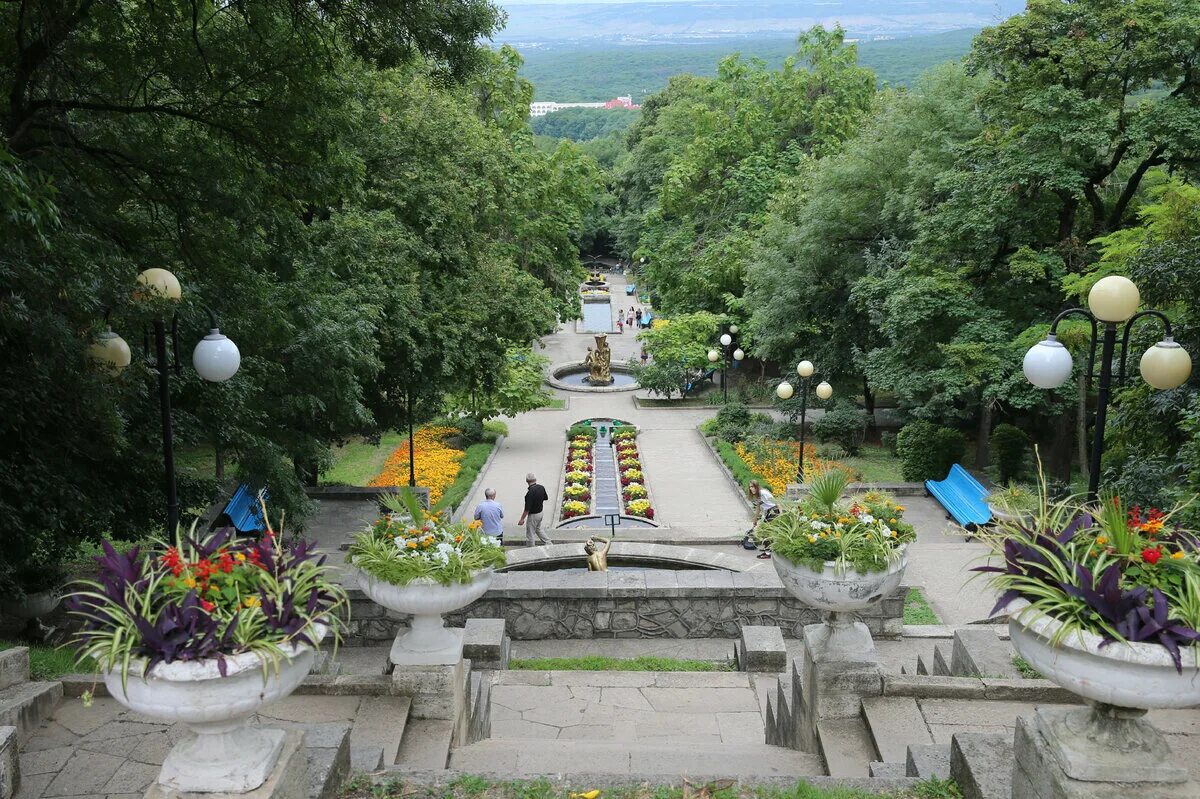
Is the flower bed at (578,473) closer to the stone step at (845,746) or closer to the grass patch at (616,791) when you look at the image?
the stone step at (845,746)

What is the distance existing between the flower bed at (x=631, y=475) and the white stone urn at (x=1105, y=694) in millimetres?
14268

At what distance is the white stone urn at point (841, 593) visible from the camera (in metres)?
6.73

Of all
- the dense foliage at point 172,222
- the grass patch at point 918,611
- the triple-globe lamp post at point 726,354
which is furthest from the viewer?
the triple-globe lamp post at point 726,354

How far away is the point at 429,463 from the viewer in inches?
899

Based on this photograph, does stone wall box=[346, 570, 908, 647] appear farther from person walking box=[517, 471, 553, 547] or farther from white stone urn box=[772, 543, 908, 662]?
person walking box=[517, 471, 553, 547]

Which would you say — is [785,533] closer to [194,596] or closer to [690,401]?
[194,596]

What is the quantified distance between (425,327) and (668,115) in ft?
114

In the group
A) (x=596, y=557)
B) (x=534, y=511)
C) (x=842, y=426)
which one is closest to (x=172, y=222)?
(x=596, y=557)

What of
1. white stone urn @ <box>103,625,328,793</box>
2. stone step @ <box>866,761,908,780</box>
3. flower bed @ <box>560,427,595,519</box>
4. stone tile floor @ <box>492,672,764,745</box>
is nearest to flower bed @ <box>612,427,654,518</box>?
flower bed @ <box>560,427,595,519</box>

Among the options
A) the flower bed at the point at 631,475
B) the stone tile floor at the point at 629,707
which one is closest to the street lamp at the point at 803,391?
the flower bed at the point at 631,475

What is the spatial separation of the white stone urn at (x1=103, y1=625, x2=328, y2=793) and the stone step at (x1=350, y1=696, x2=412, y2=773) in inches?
55.0

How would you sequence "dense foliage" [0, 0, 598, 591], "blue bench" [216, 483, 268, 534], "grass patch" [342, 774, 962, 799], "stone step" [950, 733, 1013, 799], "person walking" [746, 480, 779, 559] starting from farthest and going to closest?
"person walking" [746, 480, 779, 559] < "blue bench" [216, 483, 268, 534] < "dense foliage" [0, 0, 598, 591] < "grass patch" [342, 774, 962, 799] < "stone step" [950, 733, 1013, 799]

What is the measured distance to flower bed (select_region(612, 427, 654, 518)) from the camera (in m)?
19.5

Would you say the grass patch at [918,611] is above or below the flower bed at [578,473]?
above
